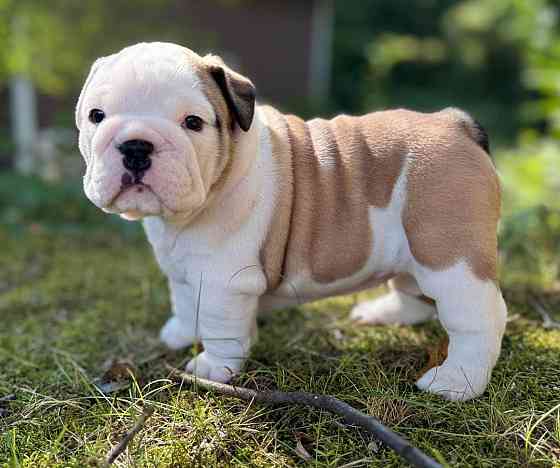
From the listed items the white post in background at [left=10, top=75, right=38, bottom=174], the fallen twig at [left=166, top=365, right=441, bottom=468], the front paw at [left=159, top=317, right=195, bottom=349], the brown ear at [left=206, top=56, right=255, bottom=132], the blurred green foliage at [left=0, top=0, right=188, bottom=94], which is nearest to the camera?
the fallen twig at [left=166, top=365, right=441, bottom=468]

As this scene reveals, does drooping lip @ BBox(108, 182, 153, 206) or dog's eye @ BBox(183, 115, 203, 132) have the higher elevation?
dog's eye @ BBox(183, 115, 203, 132)

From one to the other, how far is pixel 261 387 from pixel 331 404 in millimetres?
379

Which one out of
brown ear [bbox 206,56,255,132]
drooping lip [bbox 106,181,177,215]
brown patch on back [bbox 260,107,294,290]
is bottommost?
brown patch on back [bbox 260,107,294,290]

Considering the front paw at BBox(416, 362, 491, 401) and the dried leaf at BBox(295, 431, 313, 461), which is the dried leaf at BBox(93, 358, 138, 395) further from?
the front paw at BBox(416, 362, 491, 401)

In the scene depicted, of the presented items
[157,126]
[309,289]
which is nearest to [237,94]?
[157,126]

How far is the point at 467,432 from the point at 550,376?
0.54 m

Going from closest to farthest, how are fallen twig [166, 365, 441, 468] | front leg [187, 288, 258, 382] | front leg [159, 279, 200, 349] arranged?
fallen twig [166, 365, 441, 468] → front leg [187, 288, 258, 382] → front leg [159, 279, 200, 349]

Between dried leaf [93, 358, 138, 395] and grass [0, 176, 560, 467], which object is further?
dried leaf [93, 358, 138, 395]

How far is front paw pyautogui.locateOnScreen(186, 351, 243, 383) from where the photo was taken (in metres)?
2.34

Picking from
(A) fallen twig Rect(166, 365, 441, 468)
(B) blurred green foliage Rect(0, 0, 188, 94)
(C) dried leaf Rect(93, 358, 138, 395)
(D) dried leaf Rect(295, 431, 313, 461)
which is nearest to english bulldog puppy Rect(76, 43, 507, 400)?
(A) fallen twig Rect(166, 365, 441, 468)

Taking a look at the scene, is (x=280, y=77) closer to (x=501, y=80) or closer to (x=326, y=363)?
(x=501, y=80)

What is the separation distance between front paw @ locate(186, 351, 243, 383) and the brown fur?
0.35 metres

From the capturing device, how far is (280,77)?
13.6 meters

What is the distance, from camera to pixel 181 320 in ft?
8.80
